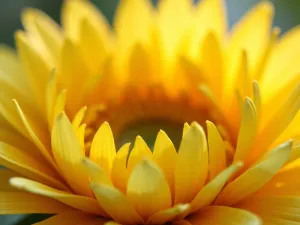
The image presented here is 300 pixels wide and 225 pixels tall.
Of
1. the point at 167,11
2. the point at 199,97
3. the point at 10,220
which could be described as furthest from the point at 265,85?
the point at 10,220

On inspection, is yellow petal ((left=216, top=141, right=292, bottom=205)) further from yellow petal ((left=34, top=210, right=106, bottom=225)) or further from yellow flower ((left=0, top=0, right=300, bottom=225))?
yellow petal ((left=34, top=210, right=106, bottom=225))

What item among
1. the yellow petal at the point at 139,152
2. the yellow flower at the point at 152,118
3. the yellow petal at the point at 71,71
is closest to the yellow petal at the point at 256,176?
the yellow flower at the point at 152,118

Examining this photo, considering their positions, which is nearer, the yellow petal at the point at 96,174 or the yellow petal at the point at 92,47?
the yellow petal at the point at 96,174

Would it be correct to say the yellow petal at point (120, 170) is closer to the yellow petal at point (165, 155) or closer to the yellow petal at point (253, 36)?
the yellow petal at point (165, 155)

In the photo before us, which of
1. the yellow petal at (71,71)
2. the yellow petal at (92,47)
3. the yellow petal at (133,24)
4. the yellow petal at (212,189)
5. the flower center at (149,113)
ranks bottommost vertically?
the yellow petal at (212,189)

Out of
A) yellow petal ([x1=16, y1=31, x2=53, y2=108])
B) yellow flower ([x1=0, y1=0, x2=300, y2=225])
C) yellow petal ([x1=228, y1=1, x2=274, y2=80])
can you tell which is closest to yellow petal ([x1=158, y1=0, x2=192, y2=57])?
yellow flower ([x1=0, y1=0, x2=300, y2=225])

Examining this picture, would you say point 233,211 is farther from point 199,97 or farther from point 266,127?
point 199,97
